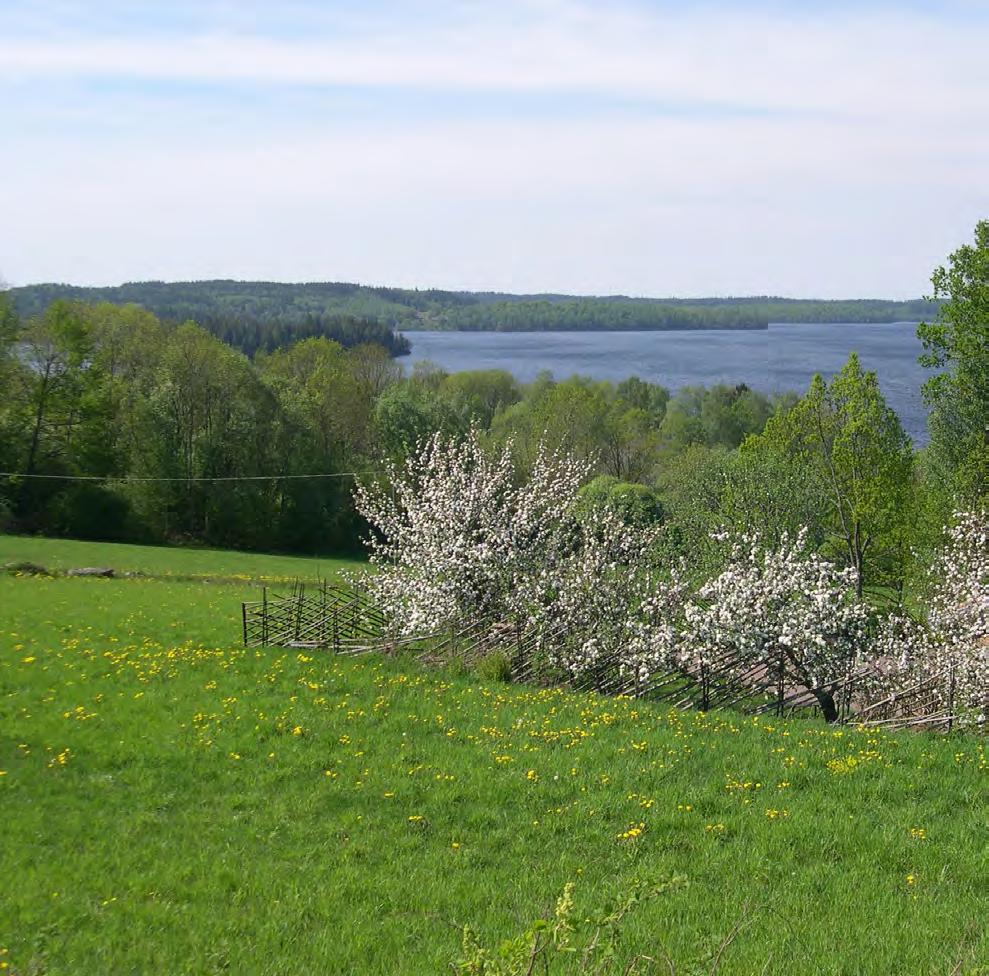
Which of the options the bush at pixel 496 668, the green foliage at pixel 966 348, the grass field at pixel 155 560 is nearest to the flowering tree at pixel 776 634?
the bush at pixel 496 668

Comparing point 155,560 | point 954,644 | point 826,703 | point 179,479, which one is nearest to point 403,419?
point 179,479

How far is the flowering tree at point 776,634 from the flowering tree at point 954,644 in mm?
1009

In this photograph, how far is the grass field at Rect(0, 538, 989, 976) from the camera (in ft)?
28.4

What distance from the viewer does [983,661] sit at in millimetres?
18266

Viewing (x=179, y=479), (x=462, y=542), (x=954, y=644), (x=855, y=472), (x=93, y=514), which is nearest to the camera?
(x=954, y=644)

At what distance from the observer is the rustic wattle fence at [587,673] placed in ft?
60.6

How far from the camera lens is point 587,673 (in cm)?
2102

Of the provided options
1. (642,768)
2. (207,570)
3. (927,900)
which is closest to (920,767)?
(642,768)

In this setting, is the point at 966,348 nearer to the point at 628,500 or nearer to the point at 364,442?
the point at 628,500

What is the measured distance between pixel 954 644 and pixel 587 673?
7.42m

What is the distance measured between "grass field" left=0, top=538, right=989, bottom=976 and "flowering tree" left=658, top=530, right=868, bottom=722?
2.60 m

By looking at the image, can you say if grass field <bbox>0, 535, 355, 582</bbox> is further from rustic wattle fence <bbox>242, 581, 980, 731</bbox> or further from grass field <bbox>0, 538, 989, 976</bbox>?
grass field <bbox>0, 538, 989, 976</bbox>

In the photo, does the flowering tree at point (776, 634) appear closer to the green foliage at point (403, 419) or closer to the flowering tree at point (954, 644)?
the flowering tree at point (954, 644)

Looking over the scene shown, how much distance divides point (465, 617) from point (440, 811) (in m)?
10.8
